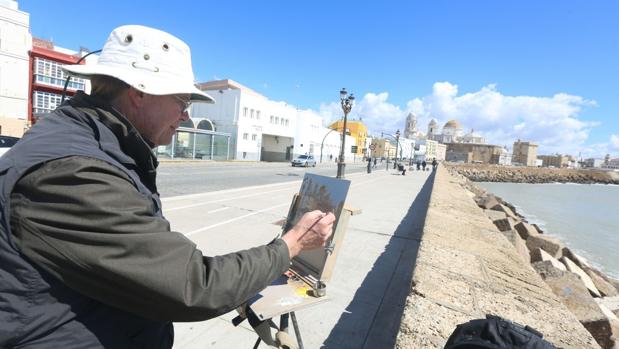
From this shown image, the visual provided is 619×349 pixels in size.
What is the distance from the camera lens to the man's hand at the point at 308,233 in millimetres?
1616

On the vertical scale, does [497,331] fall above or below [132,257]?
below

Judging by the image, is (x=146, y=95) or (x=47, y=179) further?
(x=146, y=95)

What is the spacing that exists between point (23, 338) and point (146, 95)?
35.7 inches

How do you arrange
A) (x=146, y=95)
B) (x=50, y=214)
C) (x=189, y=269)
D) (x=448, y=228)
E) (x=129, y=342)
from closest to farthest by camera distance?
1. (x=50, y=214)
2. (x=189, y=269)
3. (x=129, y=342)
4. (x=146, y=95)
5. (x=448, y=228)

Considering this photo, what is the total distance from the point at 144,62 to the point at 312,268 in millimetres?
1561

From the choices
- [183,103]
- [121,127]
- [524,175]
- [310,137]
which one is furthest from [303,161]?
[524,175]

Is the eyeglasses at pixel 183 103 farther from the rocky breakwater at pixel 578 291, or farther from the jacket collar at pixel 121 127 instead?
the rocky breakwater at pixel 578 291

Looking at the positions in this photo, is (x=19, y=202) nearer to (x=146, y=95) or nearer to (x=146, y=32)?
(x=146, y=95)

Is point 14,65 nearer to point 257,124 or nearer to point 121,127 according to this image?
point 257,124

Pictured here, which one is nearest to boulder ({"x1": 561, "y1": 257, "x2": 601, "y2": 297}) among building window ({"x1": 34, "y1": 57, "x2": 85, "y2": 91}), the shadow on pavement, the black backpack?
the shadow on pavement

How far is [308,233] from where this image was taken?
5.55 feet

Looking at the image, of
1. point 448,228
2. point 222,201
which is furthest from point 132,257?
point 222,201

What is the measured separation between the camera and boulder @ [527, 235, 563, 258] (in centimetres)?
934

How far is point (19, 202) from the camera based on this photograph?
986 millimetres
